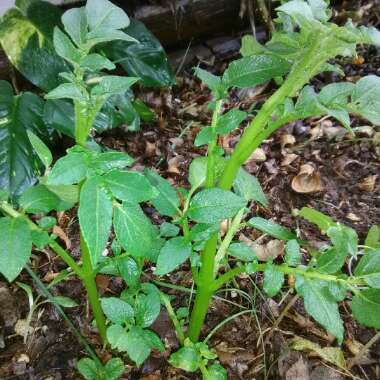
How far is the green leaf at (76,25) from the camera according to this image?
0.72 meters

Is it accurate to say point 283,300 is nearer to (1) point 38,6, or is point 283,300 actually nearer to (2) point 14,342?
(2) point 14,342

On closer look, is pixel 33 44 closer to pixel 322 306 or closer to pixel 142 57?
pixel 142 57

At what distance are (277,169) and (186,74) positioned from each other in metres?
0.69

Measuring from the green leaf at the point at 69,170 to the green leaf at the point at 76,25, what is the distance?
0.59 ft

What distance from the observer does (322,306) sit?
0.74 meters

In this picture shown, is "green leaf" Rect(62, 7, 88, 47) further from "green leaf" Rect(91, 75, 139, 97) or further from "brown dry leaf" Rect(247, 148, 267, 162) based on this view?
"brown dry leaf" Rect(247, 148, 267, 162)

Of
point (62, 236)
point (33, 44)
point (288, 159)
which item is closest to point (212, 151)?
point (62, 236)

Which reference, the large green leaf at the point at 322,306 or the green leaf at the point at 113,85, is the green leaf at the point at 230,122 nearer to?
the green leaf at the point at 113,85

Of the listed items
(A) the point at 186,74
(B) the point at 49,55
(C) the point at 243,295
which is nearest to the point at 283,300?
(C) the point at 243,295

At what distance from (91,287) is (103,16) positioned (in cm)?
49

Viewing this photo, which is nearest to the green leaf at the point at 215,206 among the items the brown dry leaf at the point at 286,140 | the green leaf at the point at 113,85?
the green leaf at the point at 113,85

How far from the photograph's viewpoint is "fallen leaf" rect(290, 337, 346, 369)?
99 centimetres

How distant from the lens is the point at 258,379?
1.00 m

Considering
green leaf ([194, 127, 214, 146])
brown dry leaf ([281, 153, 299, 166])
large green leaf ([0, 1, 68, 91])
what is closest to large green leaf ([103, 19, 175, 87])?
large green leaf ([0, 1, 68, 91])
